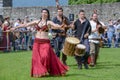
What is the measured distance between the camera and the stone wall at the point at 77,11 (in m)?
41.4

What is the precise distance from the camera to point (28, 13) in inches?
1731

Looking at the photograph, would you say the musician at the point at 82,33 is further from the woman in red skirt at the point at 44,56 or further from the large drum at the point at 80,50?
the woman in red skirt at the point at 44,56

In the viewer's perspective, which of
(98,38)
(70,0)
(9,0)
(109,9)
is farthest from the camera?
(70,0)

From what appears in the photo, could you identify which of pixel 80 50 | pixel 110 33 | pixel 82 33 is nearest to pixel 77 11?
pixel 110 33

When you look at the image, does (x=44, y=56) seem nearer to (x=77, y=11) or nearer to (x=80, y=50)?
(x=80, y=50)

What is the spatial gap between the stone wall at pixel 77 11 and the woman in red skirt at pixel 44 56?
2763cm

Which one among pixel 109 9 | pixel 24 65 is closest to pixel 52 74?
pixel 24 65

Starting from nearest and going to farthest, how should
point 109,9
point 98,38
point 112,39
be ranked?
point 98,38
point 112,39
point 109,9

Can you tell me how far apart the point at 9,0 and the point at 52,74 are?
114ft

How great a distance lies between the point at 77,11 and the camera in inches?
1676

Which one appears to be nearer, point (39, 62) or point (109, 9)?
point (39, 62)

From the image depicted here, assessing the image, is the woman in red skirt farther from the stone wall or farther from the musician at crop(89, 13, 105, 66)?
the stone wall

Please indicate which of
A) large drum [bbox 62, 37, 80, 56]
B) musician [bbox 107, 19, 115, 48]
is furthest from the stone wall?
large drum [bbox 62, 37, 80, 56]

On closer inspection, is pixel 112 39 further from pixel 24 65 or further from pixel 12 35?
pixel 24 65
